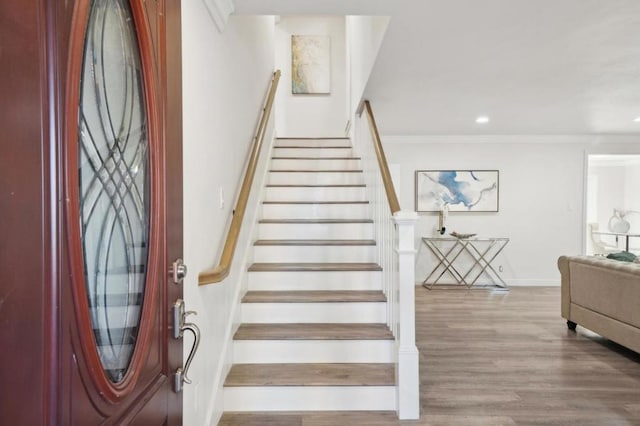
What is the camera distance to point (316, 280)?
3092 mm

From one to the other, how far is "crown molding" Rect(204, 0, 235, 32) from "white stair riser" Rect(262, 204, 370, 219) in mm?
1934

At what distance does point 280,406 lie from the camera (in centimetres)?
229

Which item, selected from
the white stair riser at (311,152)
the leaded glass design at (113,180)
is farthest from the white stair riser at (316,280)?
the white stair riser at (311,152)

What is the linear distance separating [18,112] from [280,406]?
2178 millimetres

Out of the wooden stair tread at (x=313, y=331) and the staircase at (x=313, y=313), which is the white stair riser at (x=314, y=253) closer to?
the staircase at (x=313, y=313)

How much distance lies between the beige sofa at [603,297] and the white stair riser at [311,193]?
2315 mm

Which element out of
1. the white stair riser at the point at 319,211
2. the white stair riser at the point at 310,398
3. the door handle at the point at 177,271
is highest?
the white stair riser at the point at 319,211

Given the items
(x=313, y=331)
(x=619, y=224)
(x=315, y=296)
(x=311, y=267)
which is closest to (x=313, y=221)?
(x=311, y=267)

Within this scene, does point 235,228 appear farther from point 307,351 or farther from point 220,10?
point 220,10

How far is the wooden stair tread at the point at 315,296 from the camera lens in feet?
9.14

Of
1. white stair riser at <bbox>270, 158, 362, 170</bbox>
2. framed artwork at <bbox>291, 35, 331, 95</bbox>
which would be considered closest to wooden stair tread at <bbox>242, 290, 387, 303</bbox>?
white stair riser at <bbox>270, 158, 362, 170</bbox>

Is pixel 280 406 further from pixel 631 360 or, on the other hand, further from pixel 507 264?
pixel 507 264

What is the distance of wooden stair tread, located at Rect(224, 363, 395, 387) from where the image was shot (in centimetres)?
230

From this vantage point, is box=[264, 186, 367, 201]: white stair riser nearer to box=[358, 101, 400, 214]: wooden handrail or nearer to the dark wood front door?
box=[358, 101, 400, 214]: wooden handrail
